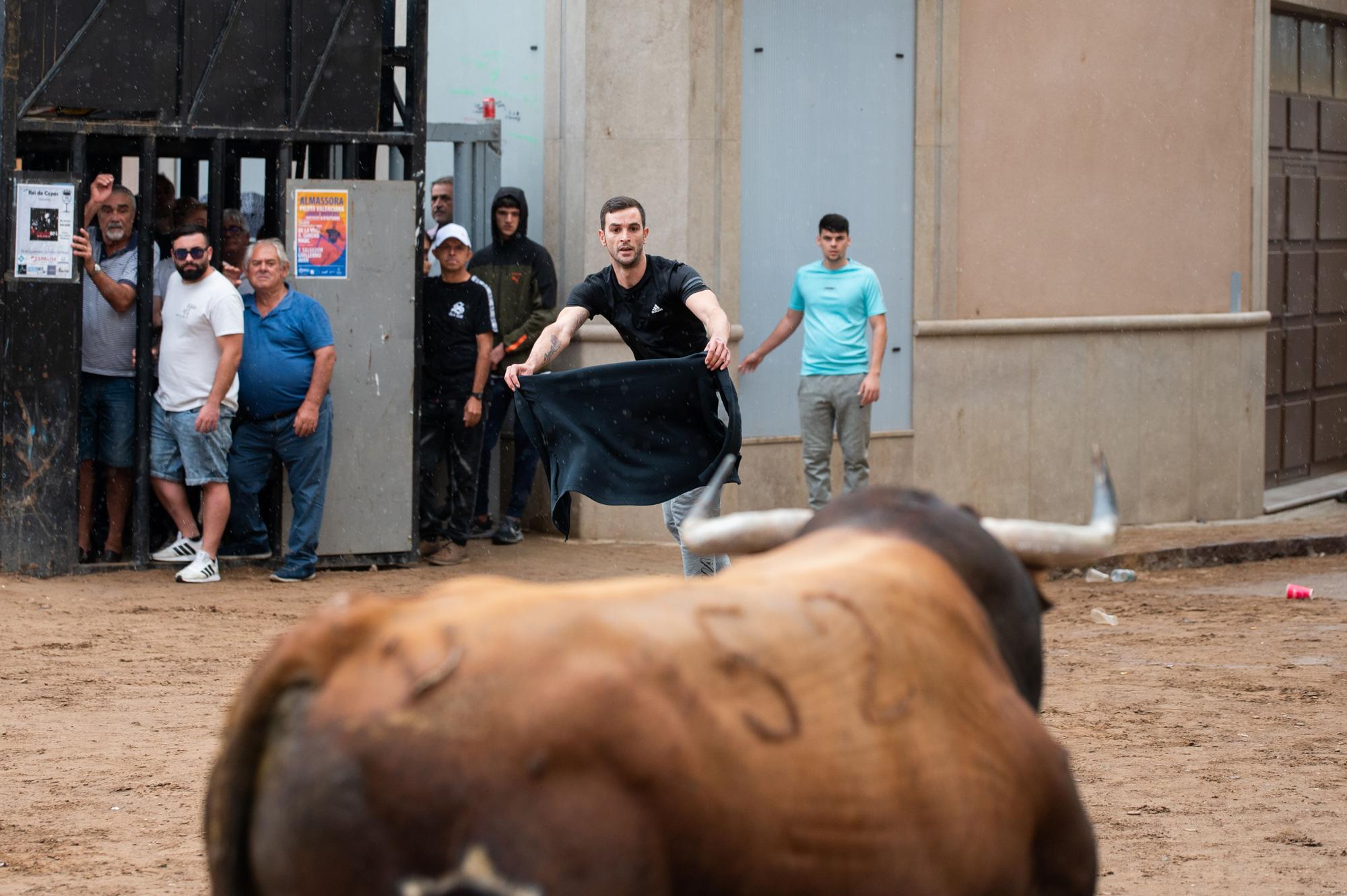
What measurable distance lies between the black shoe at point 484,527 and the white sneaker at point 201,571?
91.8 inches

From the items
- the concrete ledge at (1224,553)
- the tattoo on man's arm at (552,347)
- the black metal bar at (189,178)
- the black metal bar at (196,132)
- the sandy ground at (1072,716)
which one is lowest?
the sandy ground at (1072,716)

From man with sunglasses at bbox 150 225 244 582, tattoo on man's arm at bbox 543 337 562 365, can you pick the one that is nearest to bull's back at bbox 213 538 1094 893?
tattoo on man's arm at bbox 543 337 562 365

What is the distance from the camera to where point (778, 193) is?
12.8m

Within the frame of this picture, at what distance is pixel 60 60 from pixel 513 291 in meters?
3.44

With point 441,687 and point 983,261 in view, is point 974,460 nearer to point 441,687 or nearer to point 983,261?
point 983,261

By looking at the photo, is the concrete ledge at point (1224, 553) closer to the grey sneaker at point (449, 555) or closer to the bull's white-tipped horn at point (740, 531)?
the grey sneaker at point (449, 555)

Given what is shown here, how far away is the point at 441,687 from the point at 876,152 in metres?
11.3

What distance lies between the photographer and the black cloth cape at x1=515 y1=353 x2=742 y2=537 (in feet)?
24.7

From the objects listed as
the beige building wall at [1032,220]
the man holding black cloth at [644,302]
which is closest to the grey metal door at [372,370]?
the beige building wall at [1032,220]

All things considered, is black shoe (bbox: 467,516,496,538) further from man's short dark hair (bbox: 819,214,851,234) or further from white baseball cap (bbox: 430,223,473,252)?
man's short dark hair (bbox: 819,214,851,234)

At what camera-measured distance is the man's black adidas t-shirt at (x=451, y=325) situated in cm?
1155

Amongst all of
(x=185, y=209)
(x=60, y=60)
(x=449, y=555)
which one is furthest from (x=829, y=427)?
(x=60, y=60)

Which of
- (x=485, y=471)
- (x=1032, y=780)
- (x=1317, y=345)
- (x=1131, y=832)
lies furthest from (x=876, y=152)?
(x=1032, y=780)

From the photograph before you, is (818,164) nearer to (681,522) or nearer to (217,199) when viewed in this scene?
(217,199)
